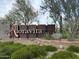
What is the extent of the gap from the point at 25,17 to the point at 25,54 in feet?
158

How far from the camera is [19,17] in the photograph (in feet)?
221

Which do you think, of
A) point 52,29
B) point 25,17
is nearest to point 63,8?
point 52,29

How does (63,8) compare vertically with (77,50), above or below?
A: above

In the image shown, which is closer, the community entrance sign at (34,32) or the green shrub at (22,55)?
the green shrub at (22,55)

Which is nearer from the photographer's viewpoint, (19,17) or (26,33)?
(26,33)

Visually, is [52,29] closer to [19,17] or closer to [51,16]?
[51,16]

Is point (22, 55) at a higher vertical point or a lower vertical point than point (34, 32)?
lower

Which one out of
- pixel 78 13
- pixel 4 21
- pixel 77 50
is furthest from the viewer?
pixel 4 21

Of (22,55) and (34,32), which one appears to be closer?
(22,55)

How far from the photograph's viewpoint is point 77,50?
25.0 metres

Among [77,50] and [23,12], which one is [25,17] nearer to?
[23,12]

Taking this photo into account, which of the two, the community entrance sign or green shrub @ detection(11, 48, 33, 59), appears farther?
the community entrance sign

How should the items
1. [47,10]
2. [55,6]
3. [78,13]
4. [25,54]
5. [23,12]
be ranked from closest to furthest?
[25,54], [78,13], [55,6], [47,10], [23,12]

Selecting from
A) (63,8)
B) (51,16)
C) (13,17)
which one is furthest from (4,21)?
→ (63,8)
